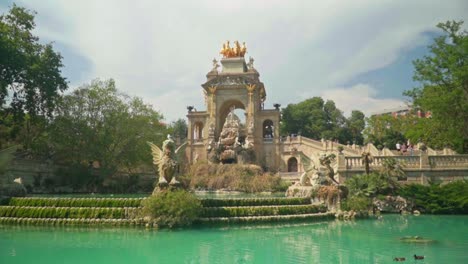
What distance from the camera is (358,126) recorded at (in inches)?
2675

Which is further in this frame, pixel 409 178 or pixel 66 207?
pixel 409 178

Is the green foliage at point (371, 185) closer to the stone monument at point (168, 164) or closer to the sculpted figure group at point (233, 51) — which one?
the stone monument at point (168, 164)

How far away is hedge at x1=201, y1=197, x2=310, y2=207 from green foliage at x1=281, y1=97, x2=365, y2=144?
48.5 m

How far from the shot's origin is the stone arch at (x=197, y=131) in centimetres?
5346

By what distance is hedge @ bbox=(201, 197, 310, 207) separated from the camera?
1611cm

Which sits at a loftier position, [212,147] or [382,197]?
[212,147]

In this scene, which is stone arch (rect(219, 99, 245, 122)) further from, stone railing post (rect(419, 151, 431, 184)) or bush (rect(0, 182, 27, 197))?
bush (rect(0, 182, 27, 197))

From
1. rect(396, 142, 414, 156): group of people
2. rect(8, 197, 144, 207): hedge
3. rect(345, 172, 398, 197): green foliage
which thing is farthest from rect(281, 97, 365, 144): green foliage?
rect(8, 197, 144, 207): hedge

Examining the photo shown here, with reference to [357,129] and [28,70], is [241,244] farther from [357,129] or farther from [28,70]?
[357,129]

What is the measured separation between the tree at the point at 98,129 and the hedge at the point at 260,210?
2222 centimetres

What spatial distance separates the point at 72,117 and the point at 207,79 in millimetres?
23114

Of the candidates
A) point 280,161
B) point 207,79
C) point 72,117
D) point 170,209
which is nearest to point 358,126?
point 280,161

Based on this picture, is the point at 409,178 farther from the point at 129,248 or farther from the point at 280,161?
the point at 280,161

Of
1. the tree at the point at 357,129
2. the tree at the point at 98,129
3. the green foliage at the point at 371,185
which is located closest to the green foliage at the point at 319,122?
the tree at the point at 357,129
